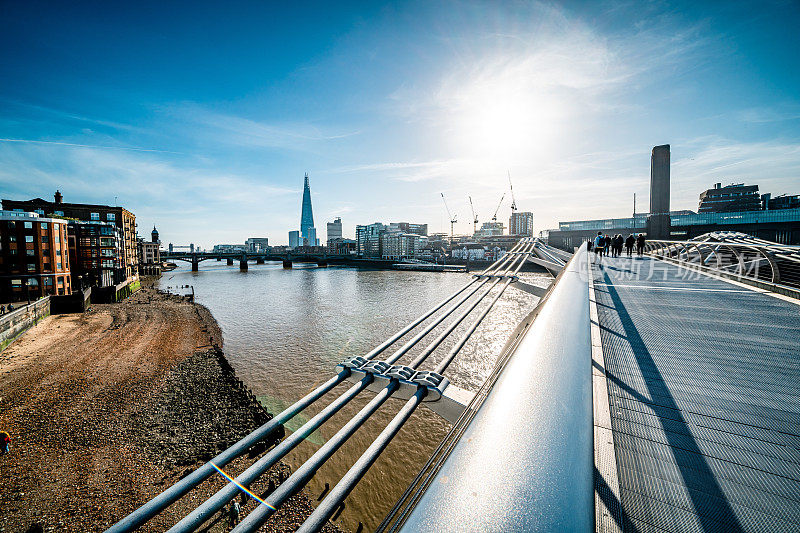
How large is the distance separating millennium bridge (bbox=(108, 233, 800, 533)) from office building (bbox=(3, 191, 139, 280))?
50.7 m

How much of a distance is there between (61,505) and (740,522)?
11.9m

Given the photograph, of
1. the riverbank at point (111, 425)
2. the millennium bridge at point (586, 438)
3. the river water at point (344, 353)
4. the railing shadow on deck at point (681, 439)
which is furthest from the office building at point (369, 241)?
the millennium bridge at point (586, 438)

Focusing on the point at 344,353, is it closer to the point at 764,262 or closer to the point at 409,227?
the point at 764,262

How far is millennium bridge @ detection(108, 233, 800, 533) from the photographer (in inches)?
36.7

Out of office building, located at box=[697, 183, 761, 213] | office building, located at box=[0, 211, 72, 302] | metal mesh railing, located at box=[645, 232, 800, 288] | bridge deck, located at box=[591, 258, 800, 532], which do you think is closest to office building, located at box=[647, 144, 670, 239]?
office building, located at box=[697, 183, 761, 213]

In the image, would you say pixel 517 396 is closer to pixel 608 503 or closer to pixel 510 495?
pixel 510 495

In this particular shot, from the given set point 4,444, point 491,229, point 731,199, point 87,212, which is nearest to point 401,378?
point 4,444

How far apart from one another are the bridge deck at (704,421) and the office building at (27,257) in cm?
3848

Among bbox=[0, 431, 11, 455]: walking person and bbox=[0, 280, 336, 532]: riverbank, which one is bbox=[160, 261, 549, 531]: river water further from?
bbox=[0, 431, 11, 455]: walking person

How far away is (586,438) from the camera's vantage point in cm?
112

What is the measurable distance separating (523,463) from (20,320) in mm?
29894

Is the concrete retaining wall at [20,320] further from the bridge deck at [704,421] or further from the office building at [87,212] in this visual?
the bridge deck at [704,421]

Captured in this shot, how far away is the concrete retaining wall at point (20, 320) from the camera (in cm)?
1672

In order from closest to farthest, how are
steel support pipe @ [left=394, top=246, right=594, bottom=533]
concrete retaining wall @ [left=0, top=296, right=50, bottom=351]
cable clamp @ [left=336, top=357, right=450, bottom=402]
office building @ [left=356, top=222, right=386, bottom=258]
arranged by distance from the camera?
1. steel support pipe @ [left=394, top=246, right=594, bottom=533]
2. cable clamp @ [left=336, top=357, right=450, bottom=402]
3. concrete retaining wall @ [left=0, top=296, right=50, bottom=351]
4. office building @ [left=356, top=222, right=386, bottom=258]
